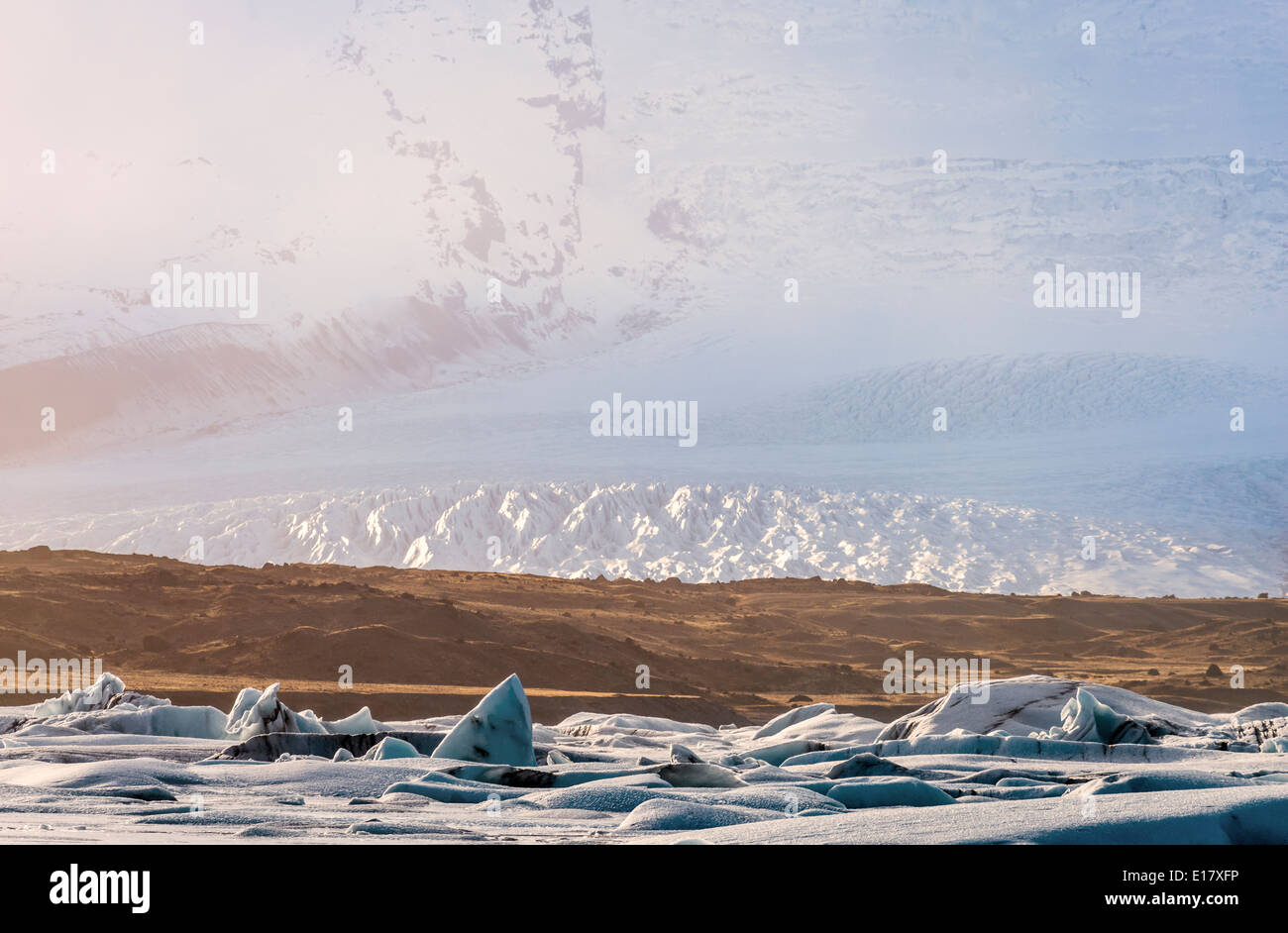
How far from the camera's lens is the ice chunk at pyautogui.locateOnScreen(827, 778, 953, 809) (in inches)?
212

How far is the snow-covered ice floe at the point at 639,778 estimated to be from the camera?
3924 mm

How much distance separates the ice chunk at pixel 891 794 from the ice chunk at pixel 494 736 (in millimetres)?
2386

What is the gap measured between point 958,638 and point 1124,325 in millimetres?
53219

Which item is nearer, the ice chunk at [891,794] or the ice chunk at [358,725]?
the ice chunk at [891,794]

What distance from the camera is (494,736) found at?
750cm

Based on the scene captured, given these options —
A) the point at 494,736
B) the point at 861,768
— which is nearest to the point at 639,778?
the point at 861,768

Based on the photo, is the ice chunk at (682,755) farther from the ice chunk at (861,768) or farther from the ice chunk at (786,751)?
the ice chunk at (861,768)

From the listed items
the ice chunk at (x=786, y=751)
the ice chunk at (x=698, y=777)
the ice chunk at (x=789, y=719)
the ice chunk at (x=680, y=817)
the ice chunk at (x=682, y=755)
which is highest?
the ice chunk at (x=680, y=817)

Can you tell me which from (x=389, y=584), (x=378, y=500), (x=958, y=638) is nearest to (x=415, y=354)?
(x=378, y=500)

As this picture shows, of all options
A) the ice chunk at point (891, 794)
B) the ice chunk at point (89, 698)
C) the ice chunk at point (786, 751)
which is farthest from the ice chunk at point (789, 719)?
the ice chunk at point (891, 794)

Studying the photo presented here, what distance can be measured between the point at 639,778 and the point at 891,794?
115cm

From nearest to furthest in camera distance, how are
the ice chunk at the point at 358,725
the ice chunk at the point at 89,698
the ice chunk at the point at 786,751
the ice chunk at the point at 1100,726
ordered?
the ice chunk at the point at 1100,726, the ice chunk at the point at 786,751, the ice chunk at the point at 358,725, the ice chunk at the point at 89,698

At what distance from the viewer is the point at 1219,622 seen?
38.3 metres
